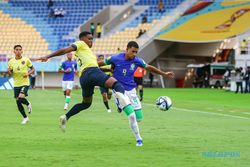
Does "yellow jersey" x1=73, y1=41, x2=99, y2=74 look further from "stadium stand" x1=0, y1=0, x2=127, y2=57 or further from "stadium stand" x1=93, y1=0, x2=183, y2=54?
"stadium stand" x1=0, y1=0, x2=127, y2=57

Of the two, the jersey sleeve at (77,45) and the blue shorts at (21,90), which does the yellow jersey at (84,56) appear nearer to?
the jersey sleeve at (77,45)

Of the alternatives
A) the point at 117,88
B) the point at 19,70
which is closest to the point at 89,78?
the point at 117,88

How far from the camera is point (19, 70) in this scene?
19.7 meters

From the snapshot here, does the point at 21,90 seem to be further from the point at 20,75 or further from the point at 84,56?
the point at 84,56

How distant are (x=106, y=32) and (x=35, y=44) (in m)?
6.50

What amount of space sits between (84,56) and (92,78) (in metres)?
0.67

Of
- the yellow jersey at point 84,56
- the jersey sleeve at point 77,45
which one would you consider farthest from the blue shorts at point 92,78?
the jersey sleeve at point 77,45

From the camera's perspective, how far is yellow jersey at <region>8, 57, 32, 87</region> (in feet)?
64.6

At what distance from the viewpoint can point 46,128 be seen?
17.6 m

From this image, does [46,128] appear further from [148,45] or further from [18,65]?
[148,45]

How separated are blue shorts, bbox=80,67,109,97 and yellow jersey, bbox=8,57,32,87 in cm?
564

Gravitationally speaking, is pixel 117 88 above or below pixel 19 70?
above

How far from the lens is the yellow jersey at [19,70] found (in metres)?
19.7

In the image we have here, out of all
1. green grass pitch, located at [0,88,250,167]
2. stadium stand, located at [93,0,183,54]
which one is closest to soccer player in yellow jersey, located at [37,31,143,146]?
green grass pitch, located at [0,88,250,167]
